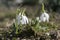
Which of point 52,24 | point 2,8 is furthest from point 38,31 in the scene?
point 2,8

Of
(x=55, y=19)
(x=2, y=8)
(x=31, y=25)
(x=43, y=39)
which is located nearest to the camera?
(x=43, y=39)

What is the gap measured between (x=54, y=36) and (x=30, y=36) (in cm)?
36

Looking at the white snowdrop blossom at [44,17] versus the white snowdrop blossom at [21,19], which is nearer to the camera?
the white snowdrop blossom at [21,19]

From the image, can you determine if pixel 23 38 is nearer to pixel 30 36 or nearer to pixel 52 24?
pixel 30 36

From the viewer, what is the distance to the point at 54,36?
15.7 ft

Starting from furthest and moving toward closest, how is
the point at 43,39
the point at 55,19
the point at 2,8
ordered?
the point at 2,8
the point at 55,19
the point at 43,39

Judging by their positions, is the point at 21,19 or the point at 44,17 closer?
the point at 21,19

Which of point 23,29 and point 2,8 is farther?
point 2,8

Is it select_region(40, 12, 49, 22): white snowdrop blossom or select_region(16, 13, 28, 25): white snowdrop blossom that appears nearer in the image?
select_region(16, 13, 28, 25): white snowdrop blossom

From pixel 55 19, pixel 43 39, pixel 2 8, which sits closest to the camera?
pixel 43 39

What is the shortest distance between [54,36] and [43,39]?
18cm

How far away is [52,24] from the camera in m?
5.27

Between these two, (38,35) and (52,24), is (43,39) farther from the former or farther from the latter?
(52,24)

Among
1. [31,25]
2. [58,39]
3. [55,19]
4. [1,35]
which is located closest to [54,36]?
[58,39]
